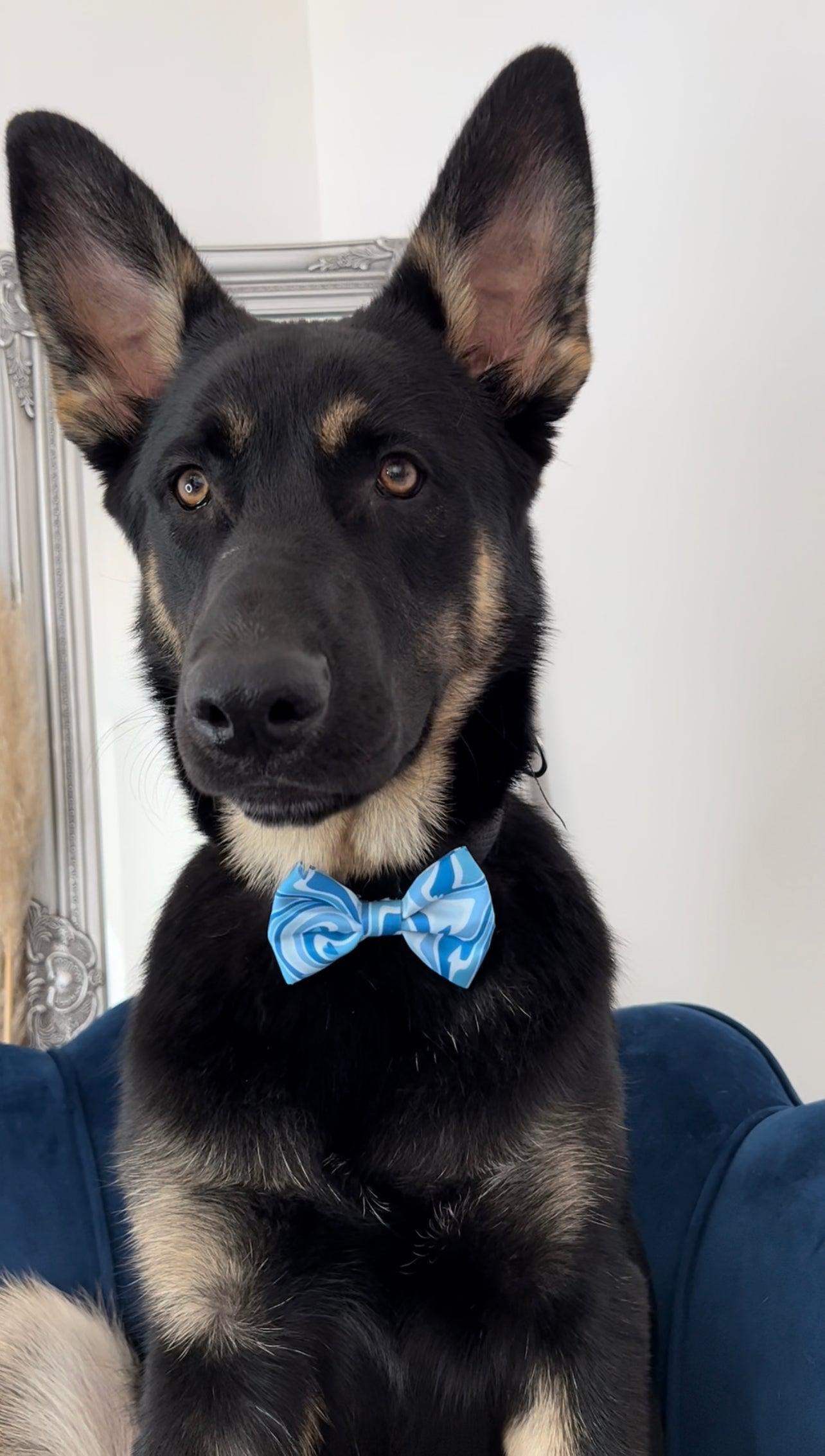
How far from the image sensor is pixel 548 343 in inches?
59.7

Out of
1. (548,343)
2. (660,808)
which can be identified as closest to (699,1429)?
(660,808)

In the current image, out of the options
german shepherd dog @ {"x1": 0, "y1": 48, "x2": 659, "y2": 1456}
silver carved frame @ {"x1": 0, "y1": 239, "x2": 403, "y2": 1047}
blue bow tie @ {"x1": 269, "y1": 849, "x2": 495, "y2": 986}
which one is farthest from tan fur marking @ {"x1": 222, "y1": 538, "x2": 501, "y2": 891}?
silver carved frame @ {"x1": 0, "y1": 239, "x2": 403, "y2": 1047}

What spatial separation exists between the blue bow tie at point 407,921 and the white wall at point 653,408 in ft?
3.00

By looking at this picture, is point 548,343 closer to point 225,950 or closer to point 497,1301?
point 225,950

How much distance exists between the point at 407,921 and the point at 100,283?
0.97 meters

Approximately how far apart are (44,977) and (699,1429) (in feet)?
5.58

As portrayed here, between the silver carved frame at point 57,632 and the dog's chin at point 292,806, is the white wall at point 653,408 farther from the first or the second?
the dog's chin at point 292,806

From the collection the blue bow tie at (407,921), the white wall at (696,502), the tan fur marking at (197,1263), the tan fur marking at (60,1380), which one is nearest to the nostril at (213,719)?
the blue bow tie at (407,921)

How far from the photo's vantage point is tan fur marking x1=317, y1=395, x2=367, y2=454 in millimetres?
1339

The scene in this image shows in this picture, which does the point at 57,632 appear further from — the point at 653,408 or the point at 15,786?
the point at 653,408

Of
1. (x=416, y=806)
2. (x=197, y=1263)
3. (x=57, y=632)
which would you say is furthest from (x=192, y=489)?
(x=57, y=632)

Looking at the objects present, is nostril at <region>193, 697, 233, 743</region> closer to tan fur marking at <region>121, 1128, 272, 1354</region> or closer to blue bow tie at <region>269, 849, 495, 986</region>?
blue bow tie at <region>269, 849, 495, 986</region>

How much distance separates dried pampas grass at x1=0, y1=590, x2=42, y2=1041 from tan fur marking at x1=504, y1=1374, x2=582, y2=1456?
1676 millimetres

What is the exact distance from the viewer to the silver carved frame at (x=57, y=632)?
2670 millimetres
